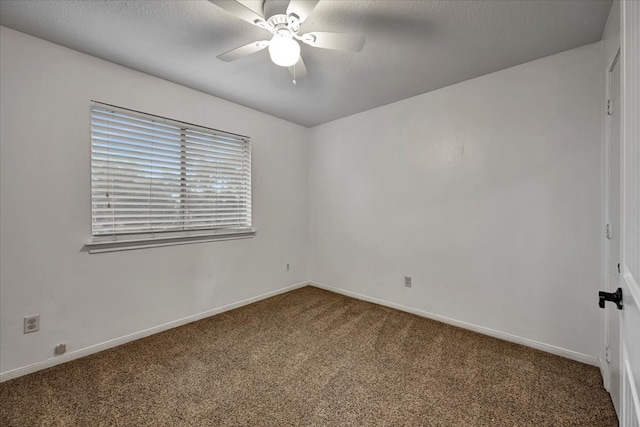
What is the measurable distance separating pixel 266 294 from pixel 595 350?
3.27 m

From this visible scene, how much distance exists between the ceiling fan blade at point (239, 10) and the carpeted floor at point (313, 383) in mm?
2300

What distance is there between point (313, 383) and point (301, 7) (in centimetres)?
238

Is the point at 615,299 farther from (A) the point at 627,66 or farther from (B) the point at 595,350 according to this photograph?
(B) the point at 595,350

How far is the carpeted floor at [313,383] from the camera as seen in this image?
62.5 inches

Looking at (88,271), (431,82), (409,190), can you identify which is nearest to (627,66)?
(431,82)

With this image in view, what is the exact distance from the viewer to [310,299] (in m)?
3.58

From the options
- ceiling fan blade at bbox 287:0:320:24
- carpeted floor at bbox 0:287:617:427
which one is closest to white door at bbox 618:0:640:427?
carpeted floor at bbox 0:287:617:427

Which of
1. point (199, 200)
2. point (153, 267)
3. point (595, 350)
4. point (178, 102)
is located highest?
point (178, 102)

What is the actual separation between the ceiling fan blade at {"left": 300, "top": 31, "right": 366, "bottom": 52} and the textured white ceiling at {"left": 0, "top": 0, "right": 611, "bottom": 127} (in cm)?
23

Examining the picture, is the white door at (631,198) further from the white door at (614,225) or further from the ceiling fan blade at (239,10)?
the ceiling fan blade at (239,10)

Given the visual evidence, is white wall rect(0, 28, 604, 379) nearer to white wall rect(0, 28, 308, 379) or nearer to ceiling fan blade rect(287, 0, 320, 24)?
white wall rect(0, 28, 308, 379)

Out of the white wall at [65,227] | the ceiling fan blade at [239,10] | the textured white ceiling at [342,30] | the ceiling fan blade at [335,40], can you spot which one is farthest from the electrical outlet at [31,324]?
the ceiling fan blade at [335,40]

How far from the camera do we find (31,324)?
2008mm

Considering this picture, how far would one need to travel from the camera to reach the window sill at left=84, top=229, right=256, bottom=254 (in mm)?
2305
